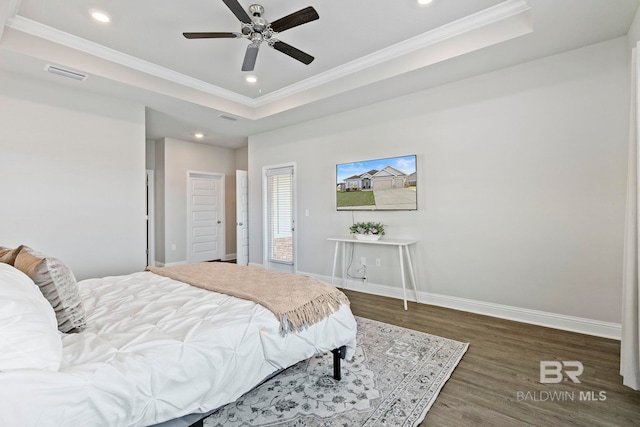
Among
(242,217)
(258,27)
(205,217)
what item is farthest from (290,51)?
(205,217)

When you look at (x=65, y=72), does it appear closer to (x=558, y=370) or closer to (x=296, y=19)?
(x=296, y=19)

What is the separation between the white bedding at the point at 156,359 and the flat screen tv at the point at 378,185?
7.43ft

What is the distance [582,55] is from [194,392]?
13.3 ft

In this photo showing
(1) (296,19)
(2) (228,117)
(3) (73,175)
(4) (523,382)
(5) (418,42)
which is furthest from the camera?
(2) (228,117)

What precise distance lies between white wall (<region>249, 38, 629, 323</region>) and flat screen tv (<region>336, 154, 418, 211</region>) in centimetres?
12

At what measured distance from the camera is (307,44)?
3.22 meters

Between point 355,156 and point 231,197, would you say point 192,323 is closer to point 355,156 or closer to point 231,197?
point 355,156

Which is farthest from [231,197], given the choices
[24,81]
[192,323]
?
[192,323]

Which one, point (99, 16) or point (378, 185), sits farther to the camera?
point (378, 185)

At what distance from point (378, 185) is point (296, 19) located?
234 cm

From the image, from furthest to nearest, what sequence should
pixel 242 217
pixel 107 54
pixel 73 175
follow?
pixel 242 217, pixel 73 175, pixel 107 54

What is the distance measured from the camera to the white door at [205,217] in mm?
6625

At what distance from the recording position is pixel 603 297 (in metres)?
2.78

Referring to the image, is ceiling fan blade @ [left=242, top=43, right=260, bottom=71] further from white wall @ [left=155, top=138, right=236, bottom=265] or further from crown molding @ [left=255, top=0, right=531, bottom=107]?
white wall @ [left=155, top=138, right=236, bottom=265]
